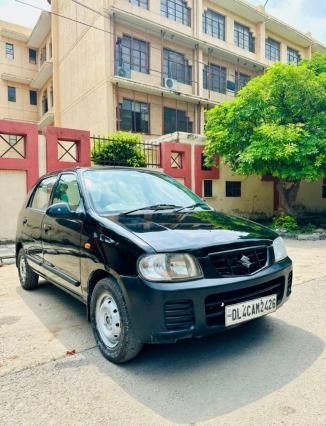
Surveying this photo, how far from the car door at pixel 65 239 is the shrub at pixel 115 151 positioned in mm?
6498

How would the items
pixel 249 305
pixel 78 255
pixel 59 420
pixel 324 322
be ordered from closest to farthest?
pixel 59 420 < pixel 249 305 < pixel 78 255 < pixel 324 322

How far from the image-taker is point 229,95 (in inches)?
875

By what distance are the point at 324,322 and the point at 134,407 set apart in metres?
2.37

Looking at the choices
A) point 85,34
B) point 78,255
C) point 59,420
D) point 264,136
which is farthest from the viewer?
point 85,34

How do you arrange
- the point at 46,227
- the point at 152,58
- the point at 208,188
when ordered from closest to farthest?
the point at 46,227
the point at 208,188
the point at 152,58

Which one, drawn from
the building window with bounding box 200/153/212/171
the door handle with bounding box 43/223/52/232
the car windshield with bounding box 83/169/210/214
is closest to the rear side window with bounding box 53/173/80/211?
the car windshield with bounding box 83/169/210/214

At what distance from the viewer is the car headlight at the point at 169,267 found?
245cm

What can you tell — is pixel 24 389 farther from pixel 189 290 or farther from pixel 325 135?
pixel 325 135

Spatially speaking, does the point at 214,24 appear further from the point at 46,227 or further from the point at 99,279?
the point at 99,279

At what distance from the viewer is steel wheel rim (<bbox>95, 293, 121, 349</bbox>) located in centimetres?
275

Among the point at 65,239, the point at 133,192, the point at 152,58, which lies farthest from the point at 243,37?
the point at 65,239

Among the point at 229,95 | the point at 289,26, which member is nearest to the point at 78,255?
the point at 229,95

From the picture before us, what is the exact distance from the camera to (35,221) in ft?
14.4

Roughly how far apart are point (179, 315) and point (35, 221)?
2.75 m
